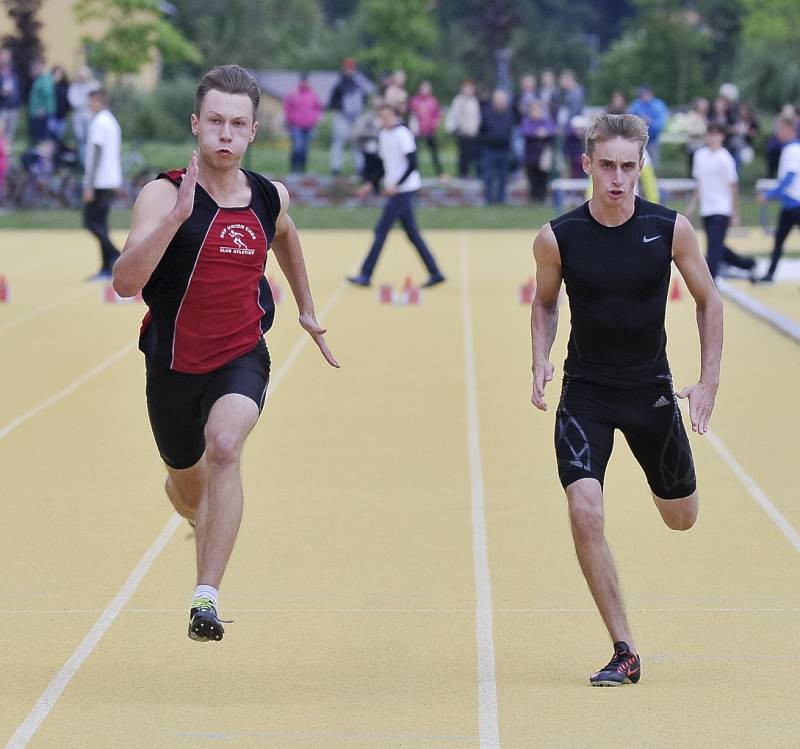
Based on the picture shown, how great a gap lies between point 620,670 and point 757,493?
151 inches

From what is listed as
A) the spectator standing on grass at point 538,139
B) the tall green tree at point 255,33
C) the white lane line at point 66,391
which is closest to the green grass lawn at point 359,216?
the spectator standing on grass at point 538,139

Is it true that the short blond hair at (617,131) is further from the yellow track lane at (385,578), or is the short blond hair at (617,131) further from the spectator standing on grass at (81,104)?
the spectator standing on grass at (81,104)

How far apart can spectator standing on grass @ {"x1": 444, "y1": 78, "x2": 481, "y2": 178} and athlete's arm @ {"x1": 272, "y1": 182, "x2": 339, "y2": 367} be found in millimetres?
27486

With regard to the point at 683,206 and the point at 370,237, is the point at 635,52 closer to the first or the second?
the point at 683,206

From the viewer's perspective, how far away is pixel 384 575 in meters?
8.20

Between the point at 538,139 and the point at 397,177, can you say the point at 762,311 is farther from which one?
the point at 538,139

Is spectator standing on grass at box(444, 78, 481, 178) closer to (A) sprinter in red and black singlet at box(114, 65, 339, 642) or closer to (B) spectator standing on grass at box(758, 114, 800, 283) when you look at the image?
(B) spectator standing on grass at box(758, 114, 800, 283)

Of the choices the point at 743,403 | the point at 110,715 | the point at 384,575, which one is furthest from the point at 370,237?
the point at 110,715

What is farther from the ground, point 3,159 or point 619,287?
point 619,287

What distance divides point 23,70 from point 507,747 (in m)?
44.9

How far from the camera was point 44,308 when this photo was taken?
19.6 m

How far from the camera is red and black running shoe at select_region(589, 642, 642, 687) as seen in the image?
6363mm

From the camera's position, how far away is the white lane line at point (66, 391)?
12234 mm

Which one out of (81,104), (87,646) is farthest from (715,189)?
(81,104)
